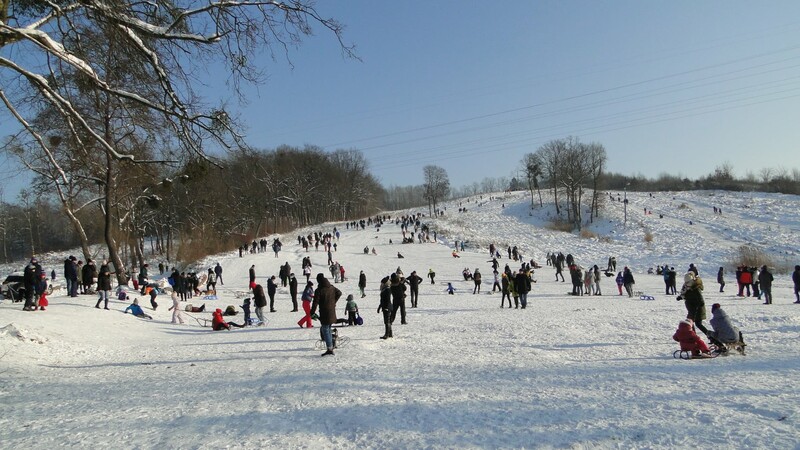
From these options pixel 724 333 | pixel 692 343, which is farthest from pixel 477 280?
pixel 692 343

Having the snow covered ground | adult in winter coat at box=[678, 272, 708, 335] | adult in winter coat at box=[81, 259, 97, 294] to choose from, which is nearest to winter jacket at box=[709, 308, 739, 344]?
the snow covered ground

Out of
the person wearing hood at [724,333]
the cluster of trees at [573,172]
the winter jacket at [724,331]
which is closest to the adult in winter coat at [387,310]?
the person wearing hood at [724,333]

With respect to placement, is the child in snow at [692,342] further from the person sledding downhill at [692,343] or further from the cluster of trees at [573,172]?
the cluster of trees at [573,172]

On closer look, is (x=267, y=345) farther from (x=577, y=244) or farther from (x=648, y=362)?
(x=577, y=244)

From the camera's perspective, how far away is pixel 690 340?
802cm

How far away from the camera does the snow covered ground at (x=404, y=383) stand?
4.70 metres

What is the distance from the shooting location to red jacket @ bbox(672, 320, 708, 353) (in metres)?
7.98

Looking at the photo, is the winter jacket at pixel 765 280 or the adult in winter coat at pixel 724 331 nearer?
the adult in winter coat at pixel 724 331

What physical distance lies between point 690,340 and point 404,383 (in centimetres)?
499

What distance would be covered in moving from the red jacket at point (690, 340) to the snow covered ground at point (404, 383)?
368mm

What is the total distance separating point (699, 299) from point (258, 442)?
9.23 meters

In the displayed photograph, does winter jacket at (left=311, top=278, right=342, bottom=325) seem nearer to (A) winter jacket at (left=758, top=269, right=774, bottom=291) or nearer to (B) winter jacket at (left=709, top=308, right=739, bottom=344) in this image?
(B) winter jacket at (left=709, top=308, right=739, bottom=344)

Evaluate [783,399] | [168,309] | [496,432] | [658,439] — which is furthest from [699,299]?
[168,309]

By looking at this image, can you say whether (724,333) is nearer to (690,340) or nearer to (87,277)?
(690,340)
